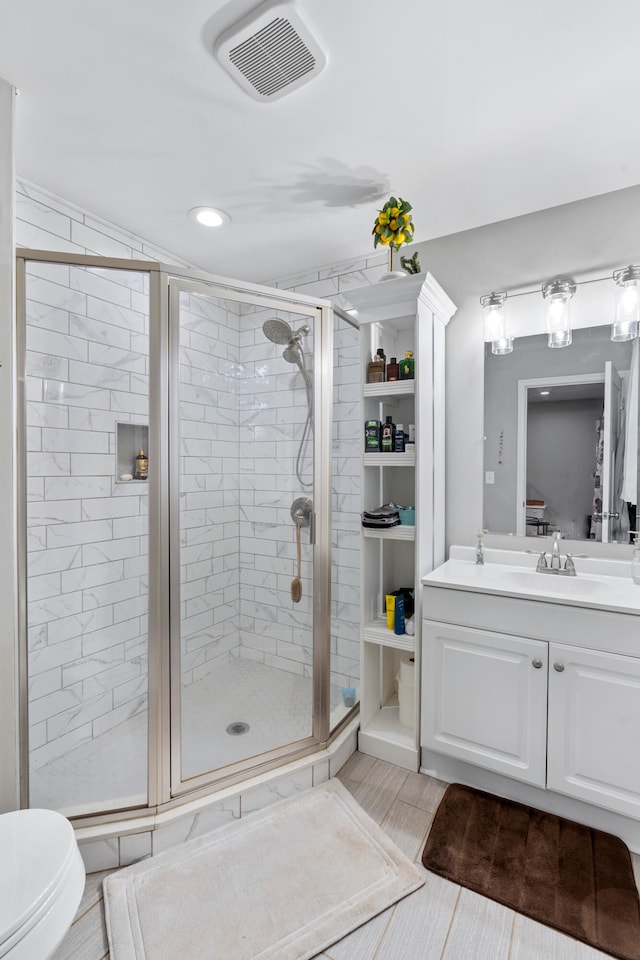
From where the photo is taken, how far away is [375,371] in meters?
2.10

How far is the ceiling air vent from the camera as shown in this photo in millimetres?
1166

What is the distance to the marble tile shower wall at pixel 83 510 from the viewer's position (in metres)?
1.58

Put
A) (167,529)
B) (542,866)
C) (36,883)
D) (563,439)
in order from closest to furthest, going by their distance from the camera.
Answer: (36,883) → (542,866) → (167,529) → (563,439)

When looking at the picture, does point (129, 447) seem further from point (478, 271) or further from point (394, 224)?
point (478, 271)

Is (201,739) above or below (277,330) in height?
below

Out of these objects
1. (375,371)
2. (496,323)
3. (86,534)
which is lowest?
(86,534)

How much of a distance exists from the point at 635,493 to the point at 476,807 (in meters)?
1.42

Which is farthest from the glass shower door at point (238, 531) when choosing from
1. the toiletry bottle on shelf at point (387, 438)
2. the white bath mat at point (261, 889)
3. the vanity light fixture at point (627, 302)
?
the vanity light fixture at point (627, 302)

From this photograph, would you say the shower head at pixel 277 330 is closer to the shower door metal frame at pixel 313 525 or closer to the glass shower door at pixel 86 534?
the shower door metal frame at pixel 313 525

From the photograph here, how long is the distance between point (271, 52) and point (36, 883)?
6.92ft

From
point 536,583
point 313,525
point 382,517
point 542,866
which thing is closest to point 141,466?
point 313,525

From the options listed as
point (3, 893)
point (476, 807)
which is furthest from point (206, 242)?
point (476, 807)

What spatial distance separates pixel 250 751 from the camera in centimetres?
182

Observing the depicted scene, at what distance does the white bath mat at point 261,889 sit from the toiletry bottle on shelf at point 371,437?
147cm
